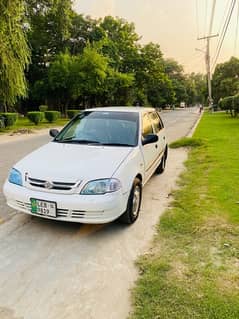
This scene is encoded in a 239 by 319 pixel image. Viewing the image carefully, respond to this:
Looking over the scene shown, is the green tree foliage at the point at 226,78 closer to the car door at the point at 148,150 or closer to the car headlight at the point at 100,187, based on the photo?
the car door at the point at 148,150

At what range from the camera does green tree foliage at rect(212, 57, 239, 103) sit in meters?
47.3

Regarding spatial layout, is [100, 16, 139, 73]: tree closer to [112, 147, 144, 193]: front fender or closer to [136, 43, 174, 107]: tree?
[136, 43, 174, 107]: tree

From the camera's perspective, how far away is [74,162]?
12.5 feet

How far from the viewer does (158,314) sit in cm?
234

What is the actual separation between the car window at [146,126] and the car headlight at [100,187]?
1.58 m

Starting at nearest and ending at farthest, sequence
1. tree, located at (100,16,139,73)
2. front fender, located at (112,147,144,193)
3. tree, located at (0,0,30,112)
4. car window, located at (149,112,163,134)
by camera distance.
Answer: front fender, located at (112,147,144,193)
car window, located at (149,112,163,134)
tree, located at (0,0,30,112)
tree, located at (100,16,139,73)

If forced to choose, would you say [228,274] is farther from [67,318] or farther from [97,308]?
[67,318]

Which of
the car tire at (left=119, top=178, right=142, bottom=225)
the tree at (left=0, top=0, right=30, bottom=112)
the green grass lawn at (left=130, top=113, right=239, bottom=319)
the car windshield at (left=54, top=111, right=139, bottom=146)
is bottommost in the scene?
the green grass lawn at (left=130, top=113, right=239, bottom=319)

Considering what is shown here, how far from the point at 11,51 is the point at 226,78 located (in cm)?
4214

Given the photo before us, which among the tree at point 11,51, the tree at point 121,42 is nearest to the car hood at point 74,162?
the tree at point 11,51

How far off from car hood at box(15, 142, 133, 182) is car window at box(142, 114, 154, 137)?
0.78m

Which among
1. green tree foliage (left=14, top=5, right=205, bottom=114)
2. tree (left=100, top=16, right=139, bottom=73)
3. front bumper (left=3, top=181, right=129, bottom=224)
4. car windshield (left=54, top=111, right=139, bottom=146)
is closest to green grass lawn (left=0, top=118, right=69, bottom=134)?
green tree foliage (left=14, top=5, right=205, bottom=114)

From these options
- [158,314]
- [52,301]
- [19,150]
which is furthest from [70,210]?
[19,150]

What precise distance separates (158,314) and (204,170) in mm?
5205
